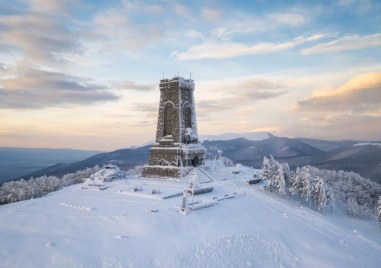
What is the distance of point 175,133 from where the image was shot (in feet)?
132

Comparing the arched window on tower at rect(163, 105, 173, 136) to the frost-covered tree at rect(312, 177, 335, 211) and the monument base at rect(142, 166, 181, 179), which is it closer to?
the monument base at rect(142, 166, 181, 179)

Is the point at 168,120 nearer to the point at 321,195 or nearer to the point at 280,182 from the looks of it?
the point at 280,182

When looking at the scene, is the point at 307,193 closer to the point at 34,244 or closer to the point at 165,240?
the point at 165,240

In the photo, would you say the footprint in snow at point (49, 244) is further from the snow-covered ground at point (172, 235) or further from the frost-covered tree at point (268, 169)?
the frost-covered tree at point (268, 169)

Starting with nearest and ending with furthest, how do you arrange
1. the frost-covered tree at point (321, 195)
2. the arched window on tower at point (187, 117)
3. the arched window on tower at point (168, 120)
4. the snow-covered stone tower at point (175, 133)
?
the frost-covered tree at point (321, 195), the snow-covered stone tower at point (175, 133), the arched window on tower at point (168, 120), the arched window on tower at point (187, 117)

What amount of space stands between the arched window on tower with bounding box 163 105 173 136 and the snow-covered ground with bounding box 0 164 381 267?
501 inches

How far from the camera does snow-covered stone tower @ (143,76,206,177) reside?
38906mm

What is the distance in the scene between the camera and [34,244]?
58.4ft

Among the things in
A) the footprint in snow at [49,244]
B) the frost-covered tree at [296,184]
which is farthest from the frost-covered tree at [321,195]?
the footprint in snow at [49,244]

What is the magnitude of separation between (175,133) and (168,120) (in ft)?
8.39

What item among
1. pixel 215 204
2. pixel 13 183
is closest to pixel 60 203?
pixel 215 204

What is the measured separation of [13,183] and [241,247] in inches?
2003

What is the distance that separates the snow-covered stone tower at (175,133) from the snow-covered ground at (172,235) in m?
9.08

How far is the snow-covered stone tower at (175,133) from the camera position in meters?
38.9
